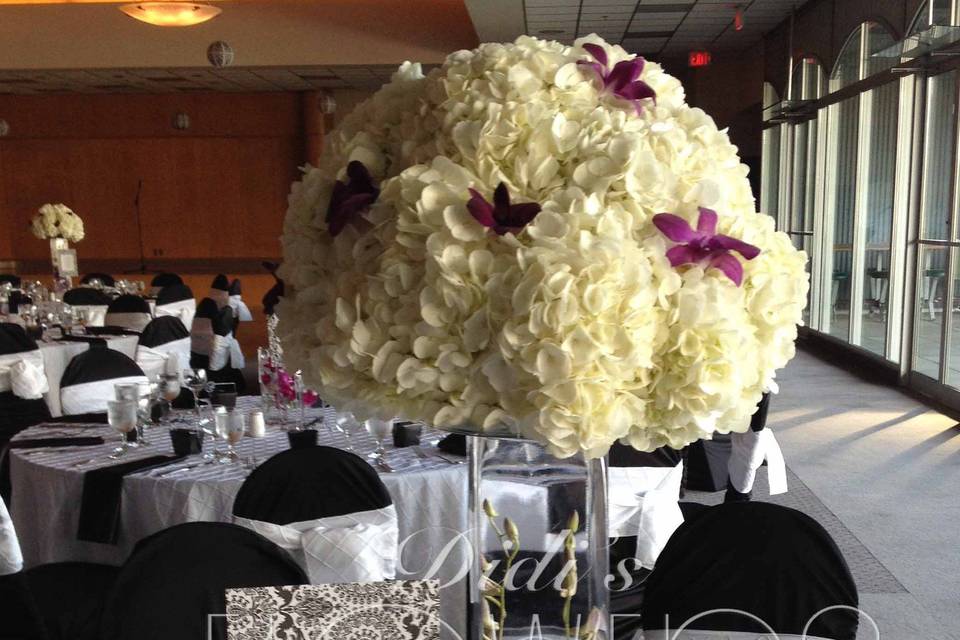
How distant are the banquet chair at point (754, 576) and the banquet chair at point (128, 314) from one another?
642 cm

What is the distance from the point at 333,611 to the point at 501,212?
1.82ft

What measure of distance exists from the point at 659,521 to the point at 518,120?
2142 millimetres

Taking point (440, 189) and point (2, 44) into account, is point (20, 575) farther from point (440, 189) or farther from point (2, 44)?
point (2, 44)

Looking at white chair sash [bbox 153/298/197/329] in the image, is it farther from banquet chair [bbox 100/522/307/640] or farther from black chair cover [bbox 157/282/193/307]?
banquet chair [bbox 100/522/307/640]

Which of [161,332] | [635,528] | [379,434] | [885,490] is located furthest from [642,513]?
[161,332]

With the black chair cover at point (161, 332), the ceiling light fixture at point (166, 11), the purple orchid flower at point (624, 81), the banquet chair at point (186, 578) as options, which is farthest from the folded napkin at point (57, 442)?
the ceiling light fixture at point (166, 11)

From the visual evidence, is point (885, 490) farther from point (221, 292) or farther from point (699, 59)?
point (699, 59)

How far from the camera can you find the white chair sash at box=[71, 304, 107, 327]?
7879 millimetres

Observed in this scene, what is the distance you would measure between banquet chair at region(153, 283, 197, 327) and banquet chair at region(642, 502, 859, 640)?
7088 millimetres

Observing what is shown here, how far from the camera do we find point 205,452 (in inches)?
134

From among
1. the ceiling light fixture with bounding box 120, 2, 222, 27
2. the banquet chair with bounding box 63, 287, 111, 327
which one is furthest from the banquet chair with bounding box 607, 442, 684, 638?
the ceiling light fixture with bounding box 120, 2, 222, 27

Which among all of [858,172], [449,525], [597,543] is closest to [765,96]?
[858,172]

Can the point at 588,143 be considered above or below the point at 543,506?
above

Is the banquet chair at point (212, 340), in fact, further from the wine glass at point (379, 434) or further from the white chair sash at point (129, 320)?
the wine glass at point (379, 434)
